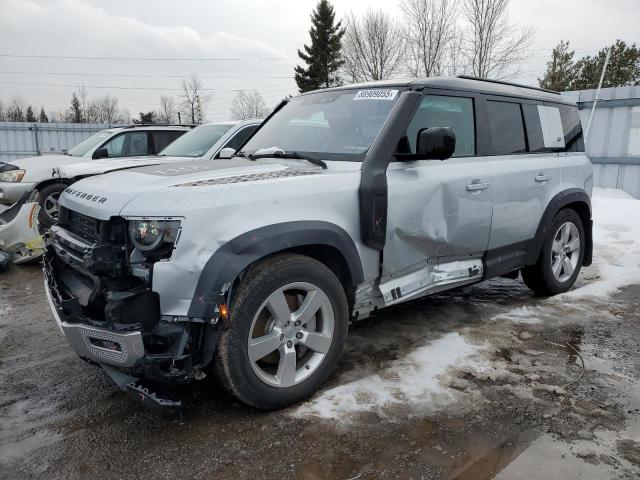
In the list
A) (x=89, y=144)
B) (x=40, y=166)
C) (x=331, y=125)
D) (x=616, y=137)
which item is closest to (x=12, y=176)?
(x=40, y=166)

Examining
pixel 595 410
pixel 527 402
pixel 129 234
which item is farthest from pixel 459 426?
pixel 129 234

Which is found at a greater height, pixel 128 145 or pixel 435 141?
pixel 435 141

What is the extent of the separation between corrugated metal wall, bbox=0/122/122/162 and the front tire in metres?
19.5

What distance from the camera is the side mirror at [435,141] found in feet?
10.6

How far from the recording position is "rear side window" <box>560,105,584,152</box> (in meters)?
5.07

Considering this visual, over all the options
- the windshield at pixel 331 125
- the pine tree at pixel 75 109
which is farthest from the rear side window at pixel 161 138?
the pine tree at pixel 75 109

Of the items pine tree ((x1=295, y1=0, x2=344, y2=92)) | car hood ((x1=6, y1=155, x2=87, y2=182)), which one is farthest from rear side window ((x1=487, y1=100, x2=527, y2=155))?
pine tree ((x1=295, y1=0, x2=344, y2=92))

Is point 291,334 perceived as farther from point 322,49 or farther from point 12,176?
point 322,49

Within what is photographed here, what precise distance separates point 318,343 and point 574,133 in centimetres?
382

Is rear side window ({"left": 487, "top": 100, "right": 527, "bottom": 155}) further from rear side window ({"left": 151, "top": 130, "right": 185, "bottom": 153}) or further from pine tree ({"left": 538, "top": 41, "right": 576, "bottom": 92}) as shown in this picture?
pine tree ({"left": 538, "top": 41, "right": 576, "bottom": 92})

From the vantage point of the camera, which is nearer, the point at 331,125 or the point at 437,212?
the point at 437,212

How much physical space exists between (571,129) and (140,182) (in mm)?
4339

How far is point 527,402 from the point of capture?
3.02 m

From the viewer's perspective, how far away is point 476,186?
3.89 metres
